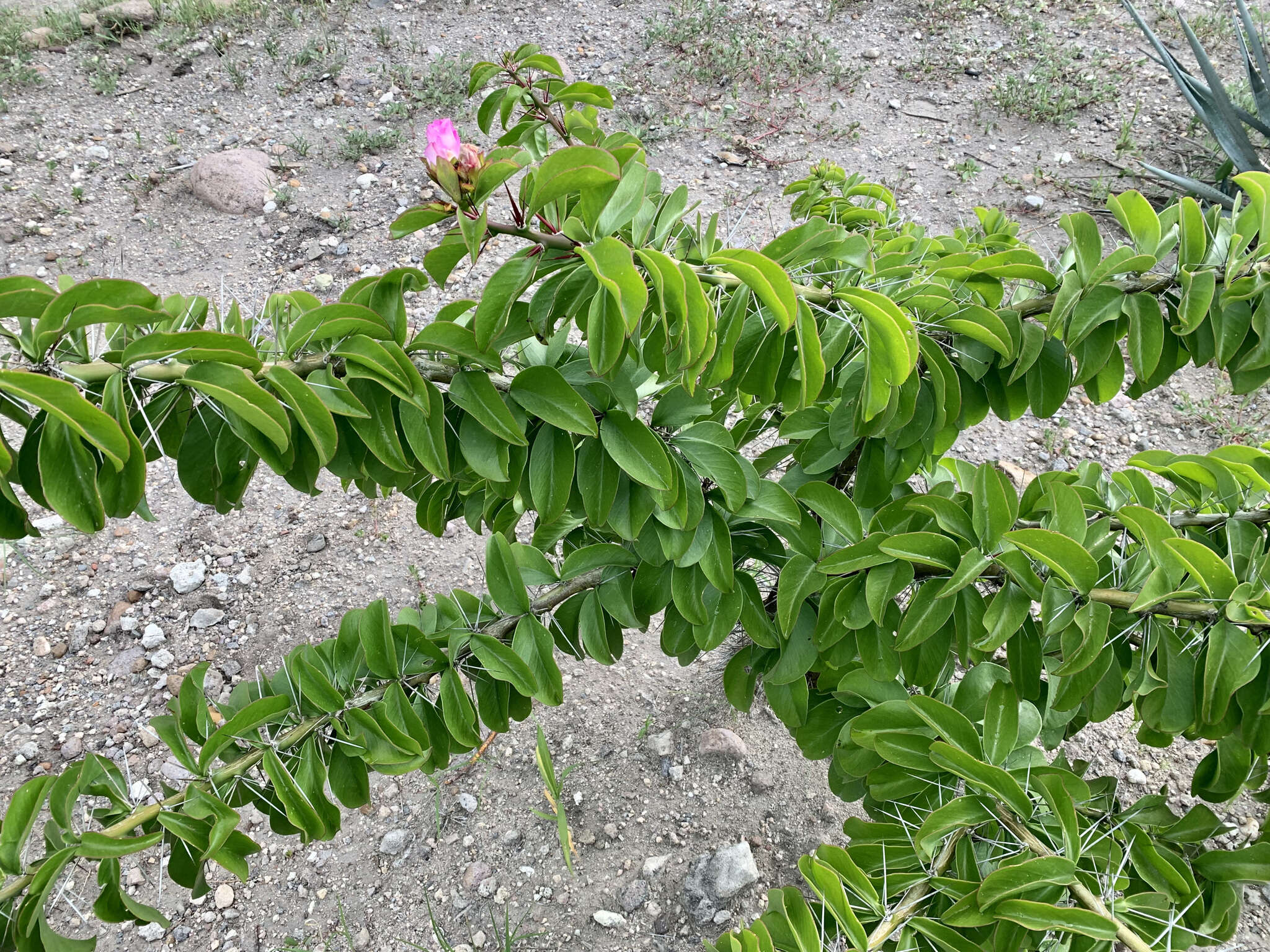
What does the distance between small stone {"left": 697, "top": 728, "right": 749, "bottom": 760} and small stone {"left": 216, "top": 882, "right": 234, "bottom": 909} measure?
105 centimetres

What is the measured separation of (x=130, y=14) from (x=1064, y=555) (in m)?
5.40

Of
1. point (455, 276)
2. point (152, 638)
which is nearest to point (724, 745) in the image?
point (152, 638)

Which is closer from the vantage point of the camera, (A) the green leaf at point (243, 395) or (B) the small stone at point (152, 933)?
(A) the green leaf at point (243, 395)

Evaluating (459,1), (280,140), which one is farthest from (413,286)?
(459,1)

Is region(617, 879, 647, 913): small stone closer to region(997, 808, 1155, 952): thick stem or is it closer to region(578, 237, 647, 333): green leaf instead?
region(997, 808, 1155, 952): thick stem

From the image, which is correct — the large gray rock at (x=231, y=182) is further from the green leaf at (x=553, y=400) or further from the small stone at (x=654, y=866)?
the green leaf at (x=553, y=400)

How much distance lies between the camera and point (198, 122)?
389cm

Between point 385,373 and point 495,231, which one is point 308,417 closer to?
point 385,373

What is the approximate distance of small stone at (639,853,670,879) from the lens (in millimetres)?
1756

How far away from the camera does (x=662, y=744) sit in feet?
6.54

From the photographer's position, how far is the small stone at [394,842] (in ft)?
5.95

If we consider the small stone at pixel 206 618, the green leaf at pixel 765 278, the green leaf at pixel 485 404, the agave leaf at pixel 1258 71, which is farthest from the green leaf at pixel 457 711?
the agave leaf at pixel 1258 71

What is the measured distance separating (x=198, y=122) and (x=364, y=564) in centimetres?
271

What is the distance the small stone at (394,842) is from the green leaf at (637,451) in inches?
54.3
